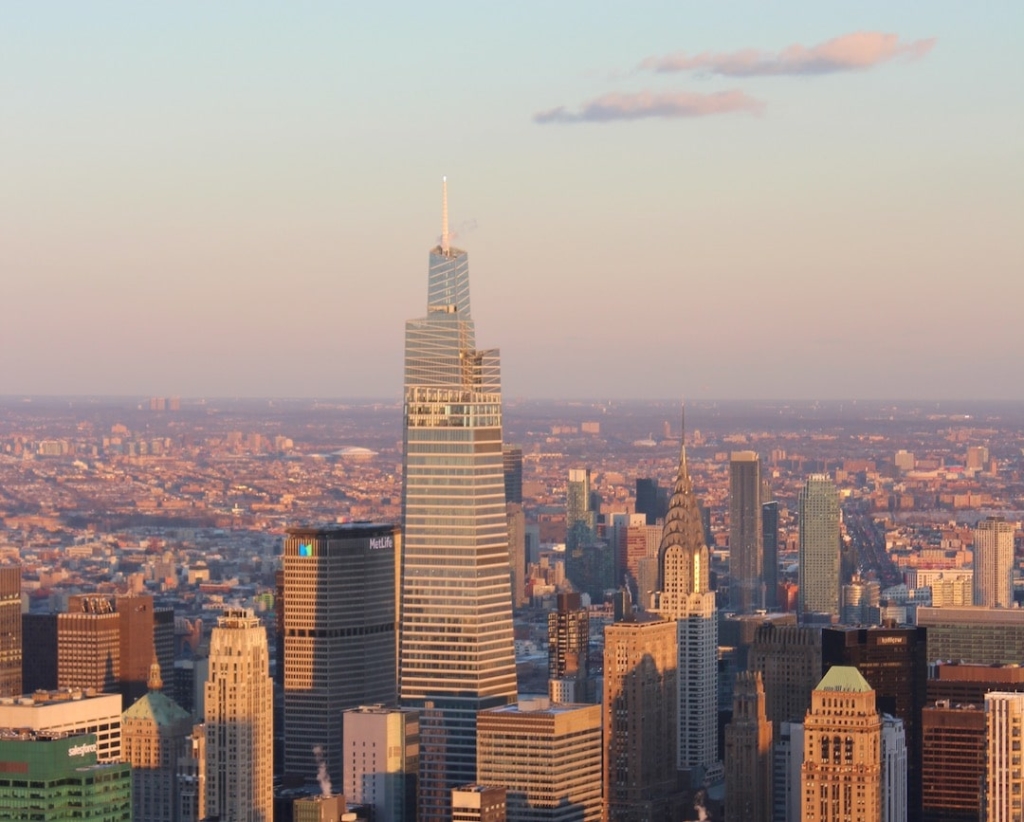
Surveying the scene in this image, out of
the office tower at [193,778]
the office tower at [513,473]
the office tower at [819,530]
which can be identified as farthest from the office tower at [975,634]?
the office tower at [193,778]

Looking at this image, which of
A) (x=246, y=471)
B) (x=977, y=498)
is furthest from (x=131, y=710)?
(x=977, y=498)

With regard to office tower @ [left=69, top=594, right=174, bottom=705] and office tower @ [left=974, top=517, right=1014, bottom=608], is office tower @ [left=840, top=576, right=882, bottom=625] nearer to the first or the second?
office tower @ [left=974, top=517, right=1014, bottom=608]

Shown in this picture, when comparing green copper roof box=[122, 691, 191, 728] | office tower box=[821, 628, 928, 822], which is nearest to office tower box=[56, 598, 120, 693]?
green copper roof box=[122, 691, 191, 728]

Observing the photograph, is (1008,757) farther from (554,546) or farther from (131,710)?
(554,546)

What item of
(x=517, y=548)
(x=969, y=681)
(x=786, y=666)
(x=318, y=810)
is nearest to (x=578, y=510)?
(x=517, y=548)

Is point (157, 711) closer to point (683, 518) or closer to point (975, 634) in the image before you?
point (683, 518)

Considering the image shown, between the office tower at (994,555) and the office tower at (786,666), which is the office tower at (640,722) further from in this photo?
the office tower at (994,555)

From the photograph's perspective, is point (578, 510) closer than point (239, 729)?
No
